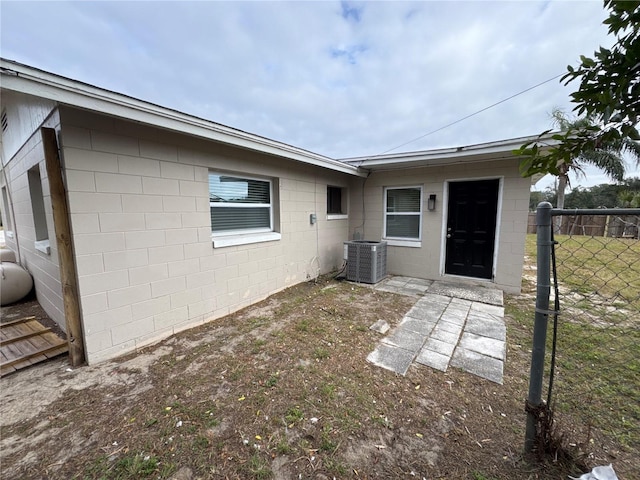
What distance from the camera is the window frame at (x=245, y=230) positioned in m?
3.71

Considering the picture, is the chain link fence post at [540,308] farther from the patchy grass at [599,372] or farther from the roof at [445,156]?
the roof at [445,156]

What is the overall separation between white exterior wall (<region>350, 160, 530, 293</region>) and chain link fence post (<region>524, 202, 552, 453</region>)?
384cm

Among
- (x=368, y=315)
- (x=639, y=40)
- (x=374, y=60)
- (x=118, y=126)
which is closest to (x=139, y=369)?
(x=118, y=126)

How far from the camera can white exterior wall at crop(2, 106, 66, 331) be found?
285 centimetres

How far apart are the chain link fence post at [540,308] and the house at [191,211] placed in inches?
130

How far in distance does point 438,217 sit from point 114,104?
5442mm

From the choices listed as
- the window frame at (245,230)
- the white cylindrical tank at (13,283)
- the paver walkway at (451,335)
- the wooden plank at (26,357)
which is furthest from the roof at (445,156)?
the white cylindrical tank at (13,283)

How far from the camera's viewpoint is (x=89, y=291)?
2.54 metres

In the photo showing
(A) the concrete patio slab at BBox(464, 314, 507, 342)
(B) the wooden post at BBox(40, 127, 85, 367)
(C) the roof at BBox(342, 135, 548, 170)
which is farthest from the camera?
(C) the roof at BBox(342, 135, 548, 170)

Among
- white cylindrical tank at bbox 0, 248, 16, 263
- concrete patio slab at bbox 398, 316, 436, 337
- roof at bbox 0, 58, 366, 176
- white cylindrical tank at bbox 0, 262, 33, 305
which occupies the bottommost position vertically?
concrete patio slab at bbox 398, 316, 436, 337

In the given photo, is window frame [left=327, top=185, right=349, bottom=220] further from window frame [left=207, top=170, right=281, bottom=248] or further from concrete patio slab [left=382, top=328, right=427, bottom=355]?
concrete patio slab [left=382, top=328, right=427, bottom=355]

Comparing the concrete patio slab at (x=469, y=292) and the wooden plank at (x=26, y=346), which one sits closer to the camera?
the wooden plank at (x=26, y=346)

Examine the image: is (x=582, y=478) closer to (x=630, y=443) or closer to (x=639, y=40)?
(x=630, y=443)

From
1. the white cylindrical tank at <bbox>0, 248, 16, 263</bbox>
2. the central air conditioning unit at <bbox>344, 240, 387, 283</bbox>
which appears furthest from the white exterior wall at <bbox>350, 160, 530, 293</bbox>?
the white cylindrical tank at <bbox>0, 248, 16, 263</bbox>
